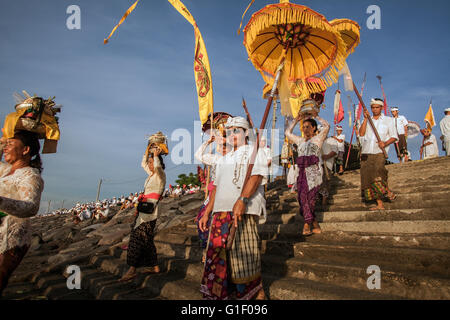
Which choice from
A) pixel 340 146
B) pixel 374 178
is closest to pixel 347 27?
pixel 374 178

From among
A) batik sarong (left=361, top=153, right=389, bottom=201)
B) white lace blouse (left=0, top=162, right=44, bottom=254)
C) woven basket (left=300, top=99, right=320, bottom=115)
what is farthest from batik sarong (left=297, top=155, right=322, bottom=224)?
white lace blouse (left=0, top=162, right=44, bottom=254)

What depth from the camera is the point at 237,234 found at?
96.0 inches

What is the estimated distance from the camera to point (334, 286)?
2.54 meters

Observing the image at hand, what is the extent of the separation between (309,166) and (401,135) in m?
6.62

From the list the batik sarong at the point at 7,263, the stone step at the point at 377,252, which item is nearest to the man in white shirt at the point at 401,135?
the stone step at the point at 377,252

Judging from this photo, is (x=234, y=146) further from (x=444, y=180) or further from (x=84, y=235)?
(x=84, y=235)

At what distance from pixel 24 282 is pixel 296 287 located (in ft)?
16.9

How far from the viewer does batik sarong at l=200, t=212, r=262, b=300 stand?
2332mm

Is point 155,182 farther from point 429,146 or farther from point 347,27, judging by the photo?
point 429,146

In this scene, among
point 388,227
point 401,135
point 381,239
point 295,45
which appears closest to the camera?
point 381,239

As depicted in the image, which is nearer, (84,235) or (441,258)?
(441,258)

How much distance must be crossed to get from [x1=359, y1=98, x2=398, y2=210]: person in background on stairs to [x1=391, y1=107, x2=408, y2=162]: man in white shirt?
5026 mm
